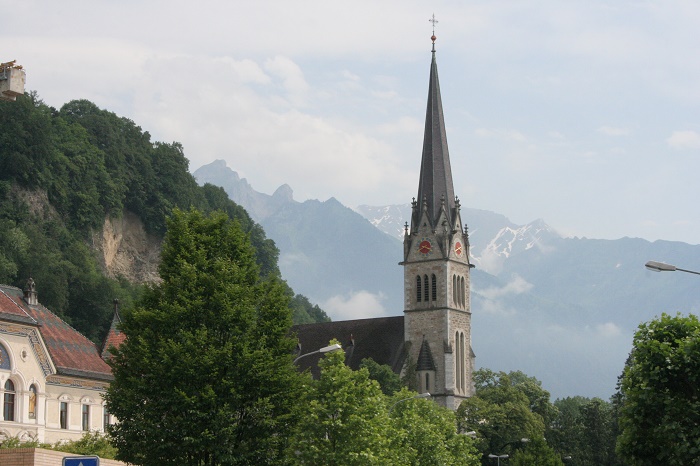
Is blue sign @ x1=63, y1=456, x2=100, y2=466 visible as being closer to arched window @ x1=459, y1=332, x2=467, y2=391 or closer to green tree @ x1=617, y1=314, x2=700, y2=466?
green tree @ x1=617, y1=314, x2=700, y2=466

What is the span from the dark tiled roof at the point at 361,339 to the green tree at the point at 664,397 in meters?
78.7

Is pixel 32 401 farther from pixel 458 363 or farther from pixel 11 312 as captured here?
pixel 458 363

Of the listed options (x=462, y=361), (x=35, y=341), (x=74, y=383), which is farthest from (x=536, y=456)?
(x=35, y=341)

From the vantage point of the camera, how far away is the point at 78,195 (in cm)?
15825

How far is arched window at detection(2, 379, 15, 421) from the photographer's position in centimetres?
7331

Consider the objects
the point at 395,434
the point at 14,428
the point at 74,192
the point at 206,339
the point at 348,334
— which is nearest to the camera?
the point at 206,339

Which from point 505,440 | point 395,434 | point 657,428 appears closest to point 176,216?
point 395,434

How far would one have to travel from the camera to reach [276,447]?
52812mm

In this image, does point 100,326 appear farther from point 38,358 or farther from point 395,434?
point 395,434

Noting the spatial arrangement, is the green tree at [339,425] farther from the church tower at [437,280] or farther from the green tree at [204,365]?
the church tower at [437,280]

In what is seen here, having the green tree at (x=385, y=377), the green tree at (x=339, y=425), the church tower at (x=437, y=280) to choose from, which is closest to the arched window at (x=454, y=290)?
the church tower at (x=437, y=280)

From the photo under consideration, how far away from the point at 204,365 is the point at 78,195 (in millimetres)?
110254

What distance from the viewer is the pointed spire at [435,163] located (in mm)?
129625

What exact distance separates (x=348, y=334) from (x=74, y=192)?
4188 cm
